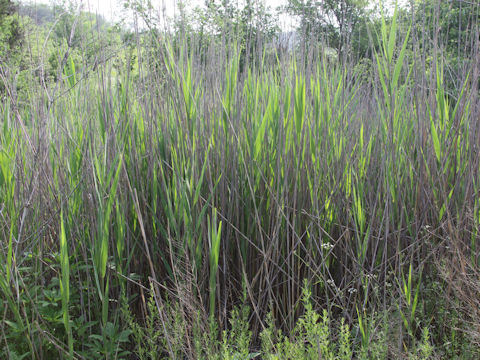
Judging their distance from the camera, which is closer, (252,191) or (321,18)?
(252,191)

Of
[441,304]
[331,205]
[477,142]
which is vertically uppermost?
[477,142]

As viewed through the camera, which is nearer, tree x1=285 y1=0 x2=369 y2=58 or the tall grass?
the tall grass

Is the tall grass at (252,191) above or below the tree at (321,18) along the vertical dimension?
below

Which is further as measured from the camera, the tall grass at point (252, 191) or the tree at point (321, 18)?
the tree at point (321, 18)

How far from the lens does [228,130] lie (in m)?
1.64

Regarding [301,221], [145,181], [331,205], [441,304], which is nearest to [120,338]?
[145,181]

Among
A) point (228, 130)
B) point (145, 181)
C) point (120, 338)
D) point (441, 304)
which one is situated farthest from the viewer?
point (145, 181)

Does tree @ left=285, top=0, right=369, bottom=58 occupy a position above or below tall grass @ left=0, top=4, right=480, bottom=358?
above

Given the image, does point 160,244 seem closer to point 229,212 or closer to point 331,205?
point 229,212

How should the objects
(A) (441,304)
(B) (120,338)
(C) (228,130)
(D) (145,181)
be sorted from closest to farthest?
(B) (120,338)
(A) (441,304)
(C) (228,130)
(D) (145,181)

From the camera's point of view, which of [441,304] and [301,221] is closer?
[441,304]

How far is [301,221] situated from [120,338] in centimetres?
82

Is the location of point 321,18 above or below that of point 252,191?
above

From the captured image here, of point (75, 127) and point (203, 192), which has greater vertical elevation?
point (75, 127)
